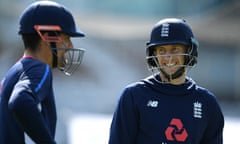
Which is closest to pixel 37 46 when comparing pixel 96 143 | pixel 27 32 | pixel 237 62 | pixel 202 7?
pixel 27 32

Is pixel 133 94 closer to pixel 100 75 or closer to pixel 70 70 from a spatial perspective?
pixel 70 70

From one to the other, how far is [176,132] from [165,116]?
0.11 m

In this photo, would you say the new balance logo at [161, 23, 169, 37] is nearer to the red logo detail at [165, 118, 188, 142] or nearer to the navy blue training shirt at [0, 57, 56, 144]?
the red logo detail at [165, 118, 188, 142]

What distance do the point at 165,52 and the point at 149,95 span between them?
10.4 inches

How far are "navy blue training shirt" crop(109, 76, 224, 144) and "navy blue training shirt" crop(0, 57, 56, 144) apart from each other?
0.40m

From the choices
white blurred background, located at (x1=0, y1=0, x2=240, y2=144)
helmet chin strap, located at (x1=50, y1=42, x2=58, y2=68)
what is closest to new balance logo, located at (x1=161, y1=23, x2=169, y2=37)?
helmet chin strap, located at (x1=50, y1=42, x2=58, y2=68)

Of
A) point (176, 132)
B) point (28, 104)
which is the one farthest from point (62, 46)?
point (176, 132)

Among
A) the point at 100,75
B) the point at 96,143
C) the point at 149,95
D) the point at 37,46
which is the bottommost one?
the point at 100,75

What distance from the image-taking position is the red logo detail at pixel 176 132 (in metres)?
4.26

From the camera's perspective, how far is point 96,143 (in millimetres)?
8914

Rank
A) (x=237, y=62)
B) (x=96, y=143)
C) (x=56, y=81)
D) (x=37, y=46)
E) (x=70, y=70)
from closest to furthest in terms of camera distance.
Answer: (x=37, y=46) < (x=70, y=70) < (x=96, y=143) < (x=56, y=81) < (x=237, y=62)

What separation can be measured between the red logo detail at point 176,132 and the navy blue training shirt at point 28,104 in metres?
0.63

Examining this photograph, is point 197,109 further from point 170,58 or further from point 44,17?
point 44,17

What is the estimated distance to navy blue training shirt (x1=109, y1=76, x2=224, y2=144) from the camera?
4273 mm
